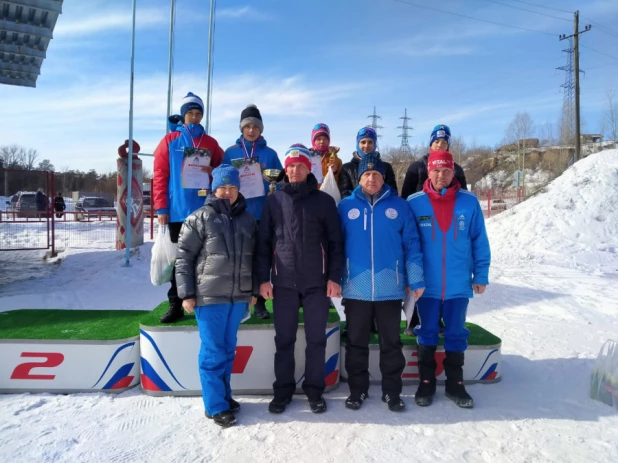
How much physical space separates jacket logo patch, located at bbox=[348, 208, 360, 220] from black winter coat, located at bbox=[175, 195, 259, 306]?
2.66 ft

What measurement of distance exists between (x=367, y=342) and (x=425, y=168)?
1.91m

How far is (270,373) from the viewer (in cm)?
366

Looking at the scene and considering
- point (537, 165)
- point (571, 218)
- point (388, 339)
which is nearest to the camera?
point (388, 339)

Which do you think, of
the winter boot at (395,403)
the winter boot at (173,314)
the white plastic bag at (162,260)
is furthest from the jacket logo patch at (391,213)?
the winter boot at (173,314)

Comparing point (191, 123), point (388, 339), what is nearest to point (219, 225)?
point (191, 123)

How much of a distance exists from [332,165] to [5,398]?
11.5ft

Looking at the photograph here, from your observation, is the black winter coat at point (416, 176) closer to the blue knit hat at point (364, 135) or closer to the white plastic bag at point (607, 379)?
the blue knit hat at point (364, 135)

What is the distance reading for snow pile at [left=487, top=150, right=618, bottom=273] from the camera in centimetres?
1062

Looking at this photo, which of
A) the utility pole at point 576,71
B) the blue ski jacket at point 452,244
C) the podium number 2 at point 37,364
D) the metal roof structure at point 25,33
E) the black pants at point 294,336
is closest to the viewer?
the black pants at point 294,336

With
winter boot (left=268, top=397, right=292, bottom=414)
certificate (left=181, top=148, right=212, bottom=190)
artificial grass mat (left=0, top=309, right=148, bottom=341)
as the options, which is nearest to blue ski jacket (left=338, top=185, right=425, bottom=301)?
winter boot (left=268, top=397, right=292, bottom=414)

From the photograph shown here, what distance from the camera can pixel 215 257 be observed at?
305 centimetres

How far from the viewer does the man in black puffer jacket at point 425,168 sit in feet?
13.8

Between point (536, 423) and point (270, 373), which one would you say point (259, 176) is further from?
point (536, 423)

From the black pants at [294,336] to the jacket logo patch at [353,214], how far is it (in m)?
0.59
